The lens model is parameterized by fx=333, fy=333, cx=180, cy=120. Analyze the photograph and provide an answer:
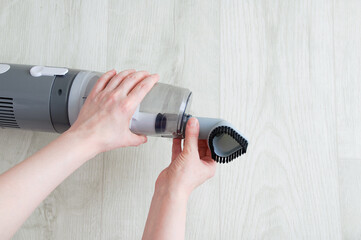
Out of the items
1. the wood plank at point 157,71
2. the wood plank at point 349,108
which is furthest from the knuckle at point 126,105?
the wood plank at point 349,108

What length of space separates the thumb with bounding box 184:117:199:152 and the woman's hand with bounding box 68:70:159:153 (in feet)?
0.38

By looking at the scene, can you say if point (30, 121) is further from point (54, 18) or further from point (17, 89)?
point (54, 18)

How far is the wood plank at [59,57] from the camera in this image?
0.93 meters

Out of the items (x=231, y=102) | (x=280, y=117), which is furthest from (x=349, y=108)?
(x=231, y=102)

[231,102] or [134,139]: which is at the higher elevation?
[231,102]

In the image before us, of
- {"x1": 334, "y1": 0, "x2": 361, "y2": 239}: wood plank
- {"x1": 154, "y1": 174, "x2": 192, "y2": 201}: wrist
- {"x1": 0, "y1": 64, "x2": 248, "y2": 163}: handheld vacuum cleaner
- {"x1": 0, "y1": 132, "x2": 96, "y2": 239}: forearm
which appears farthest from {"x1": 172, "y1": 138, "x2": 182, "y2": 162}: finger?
{"x1": 334, "y1": 0, "x2": 361, "y2": 239}: wood plank

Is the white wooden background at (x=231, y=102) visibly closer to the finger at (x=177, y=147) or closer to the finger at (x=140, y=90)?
the finger at (x=177, y=147)

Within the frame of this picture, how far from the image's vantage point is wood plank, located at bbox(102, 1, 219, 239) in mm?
940

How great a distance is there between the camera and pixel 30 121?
0.82 metres

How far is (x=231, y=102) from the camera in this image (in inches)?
39.3

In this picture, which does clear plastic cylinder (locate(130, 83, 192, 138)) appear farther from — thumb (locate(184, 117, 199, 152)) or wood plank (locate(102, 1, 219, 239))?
wood plank (locate(102, 1, 219, 239))

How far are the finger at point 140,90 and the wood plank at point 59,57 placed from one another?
322 millimetres

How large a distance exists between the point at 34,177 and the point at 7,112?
1.02 ft

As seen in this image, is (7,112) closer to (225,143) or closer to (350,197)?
(225,143)
